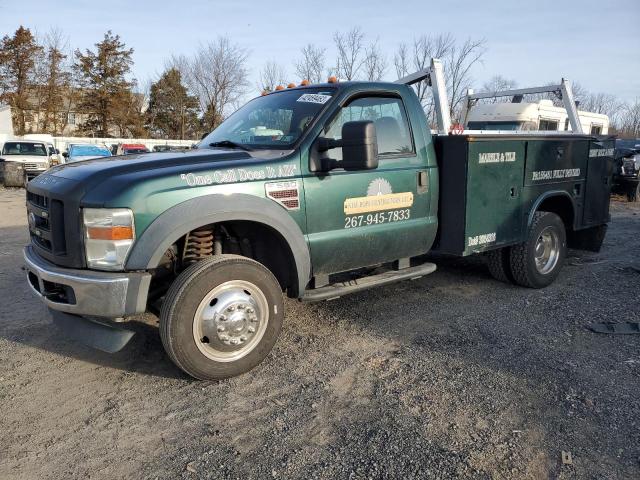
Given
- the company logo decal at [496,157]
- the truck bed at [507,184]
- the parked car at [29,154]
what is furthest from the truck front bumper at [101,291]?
the parked car at [29,154]

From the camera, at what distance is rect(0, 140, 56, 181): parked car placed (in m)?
18.9

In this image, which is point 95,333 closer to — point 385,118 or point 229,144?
point 229,144

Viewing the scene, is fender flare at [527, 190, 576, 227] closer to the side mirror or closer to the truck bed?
the truck bed

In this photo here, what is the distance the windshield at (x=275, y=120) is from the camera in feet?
12.5

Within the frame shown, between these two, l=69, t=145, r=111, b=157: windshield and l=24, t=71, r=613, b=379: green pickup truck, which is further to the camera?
l=69, t=145, r=111, b=157: windshield

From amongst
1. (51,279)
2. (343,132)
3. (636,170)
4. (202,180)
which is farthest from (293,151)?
(636,170)

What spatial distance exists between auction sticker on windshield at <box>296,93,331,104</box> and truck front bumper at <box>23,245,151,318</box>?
73.4 inches

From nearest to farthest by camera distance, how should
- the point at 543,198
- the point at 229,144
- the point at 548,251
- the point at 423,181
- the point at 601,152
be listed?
the point at 229,144 < the point at 423,181 < the point at 543,198 < the point at 548,251 < the point at 601,152

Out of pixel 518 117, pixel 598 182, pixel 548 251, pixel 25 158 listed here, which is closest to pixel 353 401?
pixel 548 251

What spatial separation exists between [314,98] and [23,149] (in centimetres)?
1979

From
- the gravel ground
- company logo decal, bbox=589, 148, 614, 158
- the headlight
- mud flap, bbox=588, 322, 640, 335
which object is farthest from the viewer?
company logo decal, bbox=589, 148, 614, 158

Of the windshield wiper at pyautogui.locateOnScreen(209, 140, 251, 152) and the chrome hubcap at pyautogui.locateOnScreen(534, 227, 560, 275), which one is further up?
the windshield wiper at pyautogui.locateOnScreen(209, 140, 251, 152)

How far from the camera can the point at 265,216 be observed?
334 centimetres

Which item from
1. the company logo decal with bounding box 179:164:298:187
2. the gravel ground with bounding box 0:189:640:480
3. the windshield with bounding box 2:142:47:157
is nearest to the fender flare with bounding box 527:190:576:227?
the gravel ground with bounding box 0:189:640:480
